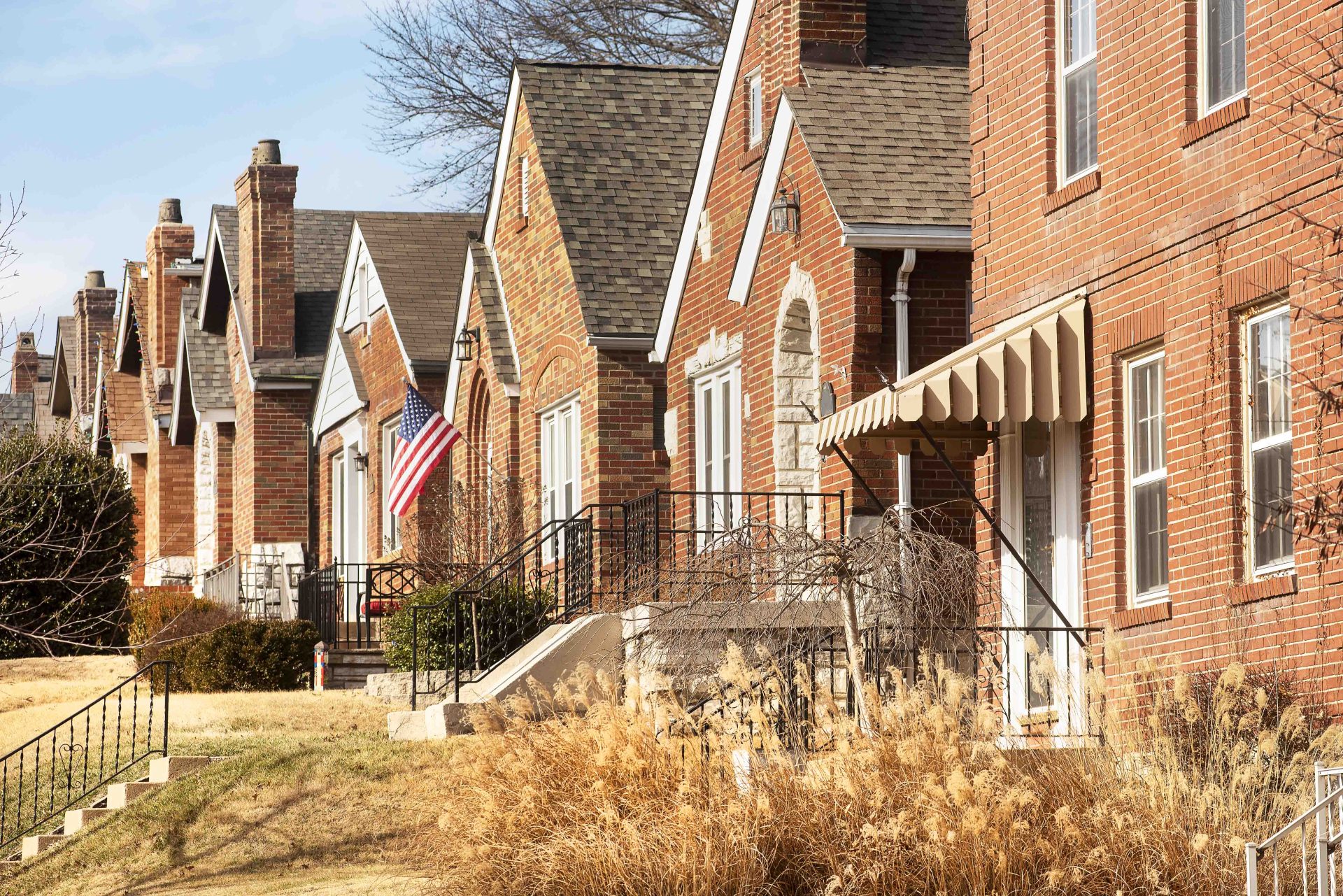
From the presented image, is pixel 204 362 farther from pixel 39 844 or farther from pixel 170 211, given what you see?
pixel 39 844

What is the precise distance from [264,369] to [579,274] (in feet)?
47.2

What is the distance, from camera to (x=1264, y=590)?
11758 millimetres

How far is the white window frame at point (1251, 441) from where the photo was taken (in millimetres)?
11852

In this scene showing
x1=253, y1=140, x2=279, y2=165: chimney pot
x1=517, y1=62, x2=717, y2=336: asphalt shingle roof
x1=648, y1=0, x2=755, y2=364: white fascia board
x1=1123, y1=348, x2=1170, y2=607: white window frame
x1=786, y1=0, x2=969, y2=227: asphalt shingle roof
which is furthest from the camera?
x1=253, y1=140, x2=279, y2=165: chimney pot

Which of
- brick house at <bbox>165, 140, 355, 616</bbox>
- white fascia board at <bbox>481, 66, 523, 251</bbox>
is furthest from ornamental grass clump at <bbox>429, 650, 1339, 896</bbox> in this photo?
brick house at <bbox>165, 140, 355, 616</bbox>

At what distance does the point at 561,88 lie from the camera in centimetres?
2575

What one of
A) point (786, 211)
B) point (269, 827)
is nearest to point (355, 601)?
point (786, 211)

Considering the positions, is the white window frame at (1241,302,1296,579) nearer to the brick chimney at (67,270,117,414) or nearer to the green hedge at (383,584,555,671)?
the green hedge at (383,584,555,671)

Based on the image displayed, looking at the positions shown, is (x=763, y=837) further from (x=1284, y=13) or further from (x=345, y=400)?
(x=345, y=400)

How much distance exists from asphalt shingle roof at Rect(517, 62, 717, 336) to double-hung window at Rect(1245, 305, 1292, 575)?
39.2 ft

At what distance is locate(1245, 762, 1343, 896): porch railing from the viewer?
8.74 m

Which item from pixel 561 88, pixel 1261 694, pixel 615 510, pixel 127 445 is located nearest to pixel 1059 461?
pixel 1261 694

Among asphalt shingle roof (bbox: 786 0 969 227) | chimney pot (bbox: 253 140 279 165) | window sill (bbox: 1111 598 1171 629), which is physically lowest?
window sill (bbox: 1111 598 1171 629)

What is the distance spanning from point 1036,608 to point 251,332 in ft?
80.6
